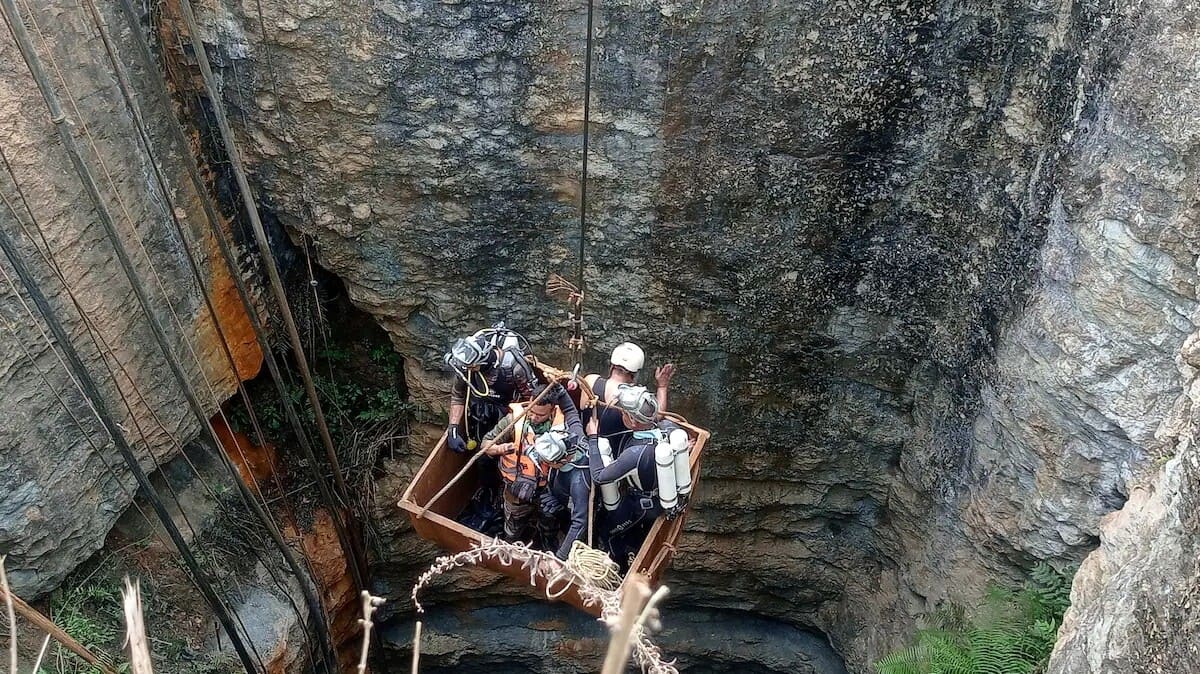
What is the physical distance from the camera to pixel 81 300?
199 inches

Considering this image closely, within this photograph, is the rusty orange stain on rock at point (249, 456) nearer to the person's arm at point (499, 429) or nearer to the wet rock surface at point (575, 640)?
the wet rock surface at point (575, 640)

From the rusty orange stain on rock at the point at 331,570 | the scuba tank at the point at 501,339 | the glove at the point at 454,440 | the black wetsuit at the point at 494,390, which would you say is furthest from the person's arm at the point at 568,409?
the rusty orange stain on rock at the point at 331,570

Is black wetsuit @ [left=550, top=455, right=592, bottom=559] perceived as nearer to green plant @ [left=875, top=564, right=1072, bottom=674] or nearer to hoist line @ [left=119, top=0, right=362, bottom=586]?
hoist line @ [left=119, top=0, right=362, bottom=586]

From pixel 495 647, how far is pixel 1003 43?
21.1 ft

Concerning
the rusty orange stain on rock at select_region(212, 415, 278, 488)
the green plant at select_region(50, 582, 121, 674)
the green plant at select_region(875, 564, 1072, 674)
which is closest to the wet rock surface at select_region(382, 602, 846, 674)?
the rusty orange stain on rock at select_region(212, 415, 278, 488)

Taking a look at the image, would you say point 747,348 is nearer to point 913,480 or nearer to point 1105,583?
point 913,480

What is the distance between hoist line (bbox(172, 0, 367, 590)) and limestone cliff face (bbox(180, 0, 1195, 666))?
0.86 meters

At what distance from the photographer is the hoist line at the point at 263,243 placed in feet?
14.4

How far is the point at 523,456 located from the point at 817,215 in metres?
2.56

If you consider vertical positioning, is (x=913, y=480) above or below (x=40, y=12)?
below

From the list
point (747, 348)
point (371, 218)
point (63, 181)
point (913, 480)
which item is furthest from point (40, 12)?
point (913, 480)

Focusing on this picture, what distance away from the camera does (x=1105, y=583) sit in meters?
3.75

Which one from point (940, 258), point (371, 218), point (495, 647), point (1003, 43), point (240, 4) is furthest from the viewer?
point (495, 647)

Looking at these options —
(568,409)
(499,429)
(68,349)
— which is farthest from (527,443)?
(68,349)
